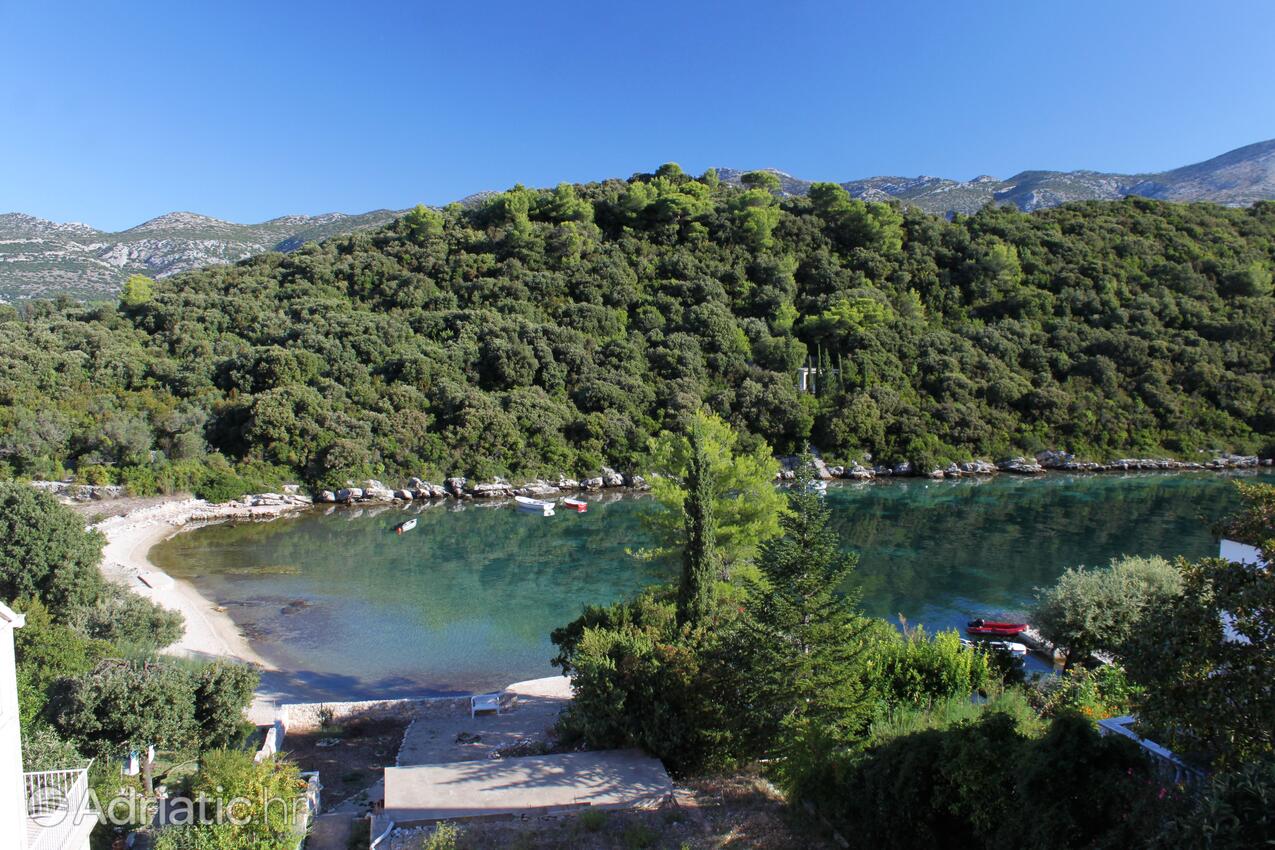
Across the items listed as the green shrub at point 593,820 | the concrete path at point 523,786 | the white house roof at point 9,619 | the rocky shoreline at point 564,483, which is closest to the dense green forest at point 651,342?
the rocky shoreline at point 564,483

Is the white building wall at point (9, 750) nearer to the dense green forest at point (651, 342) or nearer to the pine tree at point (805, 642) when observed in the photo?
the pine tree at point (805, 642)

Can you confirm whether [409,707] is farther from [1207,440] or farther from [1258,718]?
[1207,440]

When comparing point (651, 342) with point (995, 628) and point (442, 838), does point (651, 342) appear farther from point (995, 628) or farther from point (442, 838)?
point (442, 838)

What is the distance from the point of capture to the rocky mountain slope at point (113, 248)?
69812 mm

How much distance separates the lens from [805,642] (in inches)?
340

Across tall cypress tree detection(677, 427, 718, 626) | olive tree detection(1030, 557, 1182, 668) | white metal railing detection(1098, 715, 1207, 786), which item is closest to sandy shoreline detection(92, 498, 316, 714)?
tall cypress tree detection(677, 427, 718, 626)

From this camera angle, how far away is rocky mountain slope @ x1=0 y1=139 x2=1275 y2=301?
72.3 metres

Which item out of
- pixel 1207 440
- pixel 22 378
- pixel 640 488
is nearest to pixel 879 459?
pixel 640 488

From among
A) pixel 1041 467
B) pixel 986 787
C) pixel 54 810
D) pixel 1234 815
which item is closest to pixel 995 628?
pixel 986 787

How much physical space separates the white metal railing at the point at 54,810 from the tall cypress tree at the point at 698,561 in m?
7.52

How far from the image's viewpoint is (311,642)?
17.5m

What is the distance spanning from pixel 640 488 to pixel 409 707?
2686 centimetres

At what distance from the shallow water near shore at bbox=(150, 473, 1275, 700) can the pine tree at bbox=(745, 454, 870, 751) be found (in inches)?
270

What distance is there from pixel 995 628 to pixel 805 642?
11.9m
